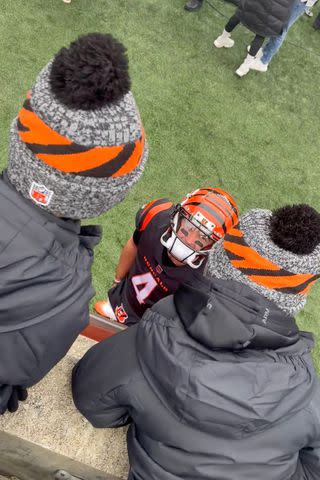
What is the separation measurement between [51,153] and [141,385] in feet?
2.38

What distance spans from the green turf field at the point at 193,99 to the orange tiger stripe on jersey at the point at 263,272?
2.09 meters

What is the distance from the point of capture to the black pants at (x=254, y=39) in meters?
4.70

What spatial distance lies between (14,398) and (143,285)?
0.90 metres

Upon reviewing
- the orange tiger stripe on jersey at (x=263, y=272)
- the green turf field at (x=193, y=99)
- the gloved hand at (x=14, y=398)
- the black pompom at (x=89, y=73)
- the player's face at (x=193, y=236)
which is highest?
the black pompom at (x=89, y=73)

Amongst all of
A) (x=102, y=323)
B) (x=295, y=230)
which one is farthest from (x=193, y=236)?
(x=295, y=230)

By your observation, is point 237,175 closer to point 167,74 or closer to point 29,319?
point 167,74

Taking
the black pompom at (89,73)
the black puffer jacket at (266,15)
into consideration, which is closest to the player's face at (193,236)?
the black pompom at (89,73)

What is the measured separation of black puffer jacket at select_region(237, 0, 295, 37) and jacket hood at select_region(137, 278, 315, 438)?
11.8 ft

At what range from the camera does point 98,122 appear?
51.3 inches

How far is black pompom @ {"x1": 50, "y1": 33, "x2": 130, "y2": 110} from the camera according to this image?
4.15 feet

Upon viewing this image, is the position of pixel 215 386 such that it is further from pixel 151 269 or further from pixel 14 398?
pixel 151 269

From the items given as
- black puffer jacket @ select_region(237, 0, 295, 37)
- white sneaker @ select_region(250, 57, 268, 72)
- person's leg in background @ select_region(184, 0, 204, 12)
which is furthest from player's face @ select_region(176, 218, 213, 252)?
person's leg in background @ select_region(184, 0, 204, 12)

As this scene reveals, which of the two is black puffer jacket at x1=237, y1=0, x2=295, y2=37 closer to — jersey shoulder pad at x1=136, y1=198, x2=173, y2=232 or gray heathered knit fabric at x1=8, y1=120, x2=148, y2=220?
jersey shoulder pad at x1=136, y1=198, x2=173, y2=232

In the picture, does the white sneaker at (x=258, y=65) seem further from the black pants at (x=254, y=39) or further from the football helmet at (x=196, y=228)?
the football helmet at (x=196, y=228)
